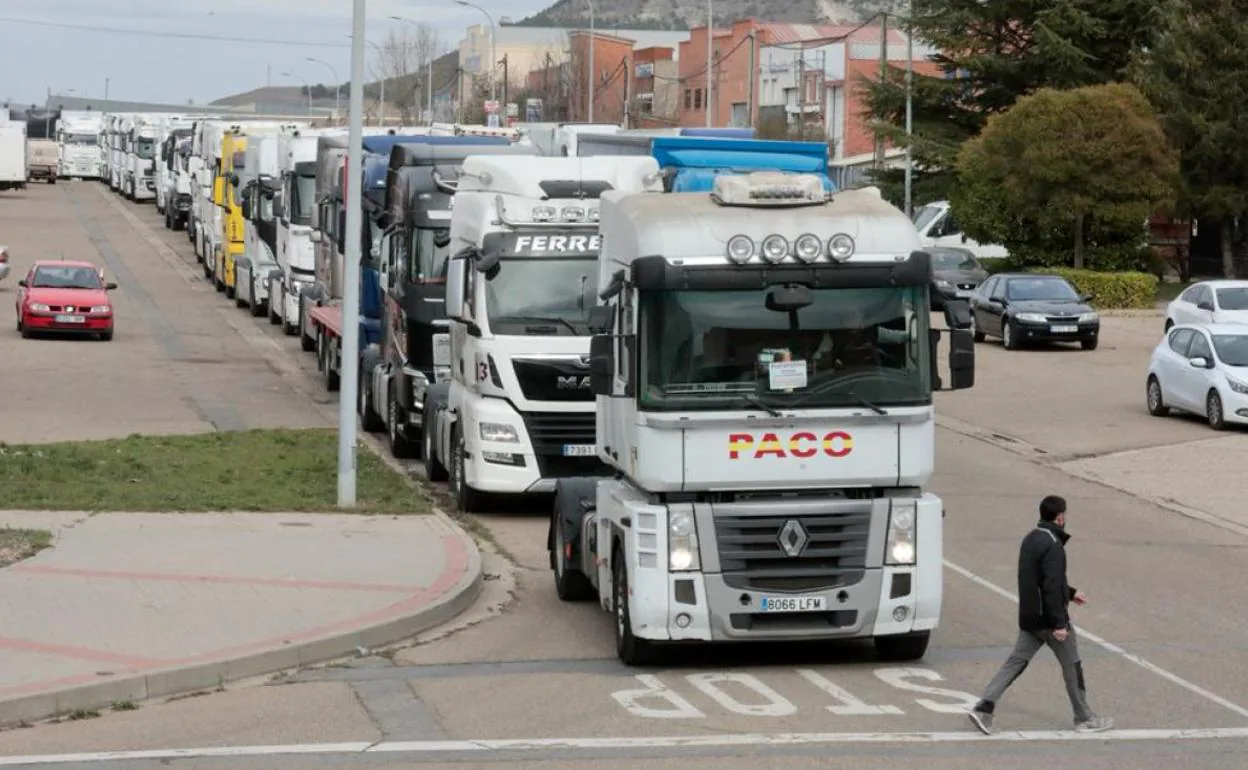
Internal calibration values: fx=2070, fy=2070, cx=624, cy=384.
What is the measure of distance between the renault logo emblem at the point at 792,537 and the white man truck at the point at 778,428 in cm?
1

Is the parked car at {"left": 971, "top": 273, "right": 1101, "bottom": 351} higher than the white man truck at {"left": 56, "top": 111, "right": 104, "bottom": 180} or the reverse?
the reverse

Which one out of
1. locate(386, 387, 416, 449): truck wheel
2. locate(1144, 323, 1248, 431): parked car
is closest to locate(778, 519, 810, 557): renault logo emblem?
locate(386, 387, 416, 449): truck wheel

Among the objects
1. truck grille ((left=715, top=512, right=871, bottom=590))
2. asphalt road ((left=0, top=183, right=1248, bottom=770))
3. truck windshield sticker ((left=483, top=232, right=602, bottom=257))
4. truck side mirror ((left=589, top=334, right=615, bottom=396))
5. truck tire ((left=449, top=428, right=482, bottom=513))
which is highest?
truck windshield sticker ((left=483, top=232, right=602, bottom=257))

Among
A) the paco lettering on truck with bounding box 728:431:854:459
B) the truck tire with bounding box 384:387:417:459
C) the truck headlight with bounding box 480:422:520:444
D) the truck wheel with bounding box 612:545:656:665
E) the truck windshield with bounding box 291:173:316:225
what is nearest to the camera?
the paco lettering on truck with bounding box 728:431:854:459

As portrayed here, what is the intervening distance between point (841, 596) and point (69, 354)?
96.6ft

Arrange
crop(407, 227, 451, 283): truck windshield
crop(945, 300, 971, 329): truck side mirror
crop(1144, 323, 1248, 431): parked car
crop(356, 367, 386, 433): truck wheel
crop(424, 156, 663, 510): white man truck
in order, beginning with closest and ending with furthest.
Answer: crop(945, 300, 971, 329): truck side mirror → crop(424, 156, 663, 510): white man truck → crop(407, 227, 451, 283): truck windshield → crop(356, 367, 386, 433): truck wheel → crop(1144, 323, 1248, 431): parked car

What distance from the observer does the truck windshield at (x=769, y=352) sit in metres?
13.6

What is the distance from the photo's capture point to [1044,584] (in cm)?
1208

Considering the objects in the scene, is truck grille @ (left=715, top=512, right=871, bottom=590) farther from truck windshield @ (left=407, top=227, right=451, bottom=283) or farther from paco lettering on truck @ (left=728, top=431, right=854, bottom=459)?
truck windshield @ (left=407, top=227, right=451, bottom=283)

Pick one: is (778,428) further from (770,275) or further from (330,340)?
(330,340)

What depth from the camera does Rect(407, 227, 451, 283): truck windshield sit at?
24766mm

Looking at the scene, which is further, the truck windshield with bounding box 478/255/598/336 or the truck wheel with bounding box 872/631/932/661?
the truck windshield with bounding box 478/255/598/336

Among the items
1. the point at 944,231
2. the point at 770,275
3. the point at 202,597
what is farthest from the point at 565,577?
the point at 944,231

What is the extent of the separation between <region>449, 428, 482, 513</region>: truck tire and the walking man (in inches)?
399
